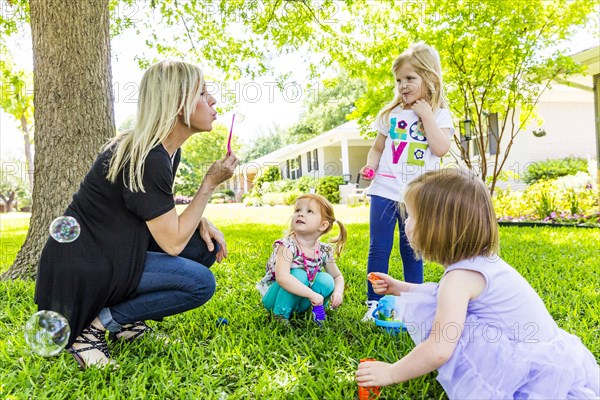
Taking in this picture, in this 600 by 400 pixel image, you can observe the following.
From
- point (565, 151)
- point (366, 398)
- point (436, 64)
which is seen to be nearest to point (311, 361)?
point (366, 398)

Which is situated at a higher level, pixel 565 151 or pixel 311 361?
pixel 565 151

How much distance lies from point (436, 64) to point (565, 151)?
1375cm

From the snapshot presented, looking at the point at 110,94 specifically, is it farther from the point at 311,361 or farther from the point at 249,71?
the point at 249,71

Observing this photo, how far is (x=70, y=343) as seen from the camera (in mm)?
2016

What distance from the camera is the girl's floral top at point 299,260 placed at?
2701 millimetres

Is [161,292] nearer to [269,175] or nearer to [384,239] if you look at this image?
[384,239]

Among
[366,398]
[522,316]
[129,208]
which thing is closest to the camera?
[522,316]

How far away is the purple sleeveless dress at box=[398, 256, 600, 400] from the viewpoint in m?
1.50


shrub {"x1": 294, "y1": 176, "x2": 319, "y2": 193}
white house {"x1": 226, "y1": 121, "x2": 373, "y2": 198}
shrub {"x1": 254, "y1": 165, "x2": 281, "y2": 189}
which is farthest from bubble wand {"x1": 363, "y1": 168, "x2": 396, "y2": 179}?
shrub {"x1": 254, "y1": 165, "x2": 281, "y2": 189}

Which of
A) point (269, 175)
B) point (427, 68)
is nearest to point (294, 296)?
point (427, 68)

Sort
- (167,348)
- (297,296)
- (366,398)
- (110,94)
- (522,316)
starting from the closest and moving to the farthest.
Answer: (522,316)
(366,398)
(167,348)
(297,296)
(110,94)

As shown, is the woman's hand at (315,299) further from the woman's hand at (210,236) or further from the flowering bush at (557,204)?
the flowering bush at (557,204)

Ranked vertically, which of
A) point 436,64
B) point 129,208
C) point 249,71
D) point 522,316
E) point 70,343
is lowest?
point 70,343

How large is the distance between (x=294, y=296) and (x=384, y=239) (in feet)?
2.01
